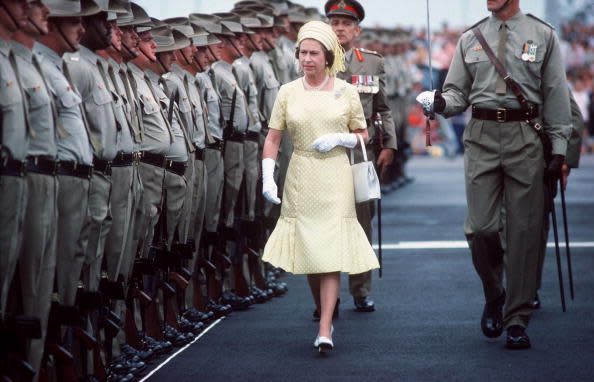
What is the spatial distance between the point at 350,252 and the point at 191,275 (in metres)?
1.20

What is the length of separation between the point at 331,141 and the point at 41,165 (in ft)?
8.92

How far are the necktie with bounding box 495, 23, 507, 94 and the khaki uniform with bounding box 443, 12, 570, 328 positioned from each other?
0.7 inches

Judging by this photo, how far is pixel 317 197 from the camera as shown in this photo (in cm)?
896

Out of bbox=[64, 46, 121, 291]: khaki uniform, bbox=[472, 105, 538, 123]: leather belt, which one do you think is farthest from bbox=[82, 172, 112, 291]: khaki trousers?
bbox=[472, 105, 538, 123]: leather belt

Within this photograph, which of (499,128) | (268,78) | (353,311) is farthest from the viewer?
(268,78)

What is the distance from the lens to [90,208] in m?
7.44

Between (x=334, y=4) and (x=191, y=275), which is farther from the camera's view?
(x=334, y=4)

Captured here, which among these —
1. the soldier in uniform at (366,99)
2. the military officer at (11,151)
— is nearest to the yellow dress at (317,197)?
the soldier in uniform at (366,99)

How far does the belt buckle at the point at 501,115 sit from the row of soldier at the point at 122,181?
5.93 ft

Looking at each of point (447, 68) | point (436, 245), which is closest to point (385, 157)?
point (436, 245)

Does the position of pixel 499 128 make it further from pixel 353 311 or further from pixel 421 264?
pixel 421 264

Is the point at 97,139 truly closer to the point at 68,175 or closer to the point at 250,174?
the point at 68,175

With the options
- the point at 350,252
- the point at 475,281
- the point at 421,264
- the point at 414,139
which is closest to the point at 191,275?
the point at 350,252

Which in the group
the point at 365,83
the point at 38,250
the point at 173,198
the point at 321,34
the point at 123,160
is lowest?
the point at 173,198
